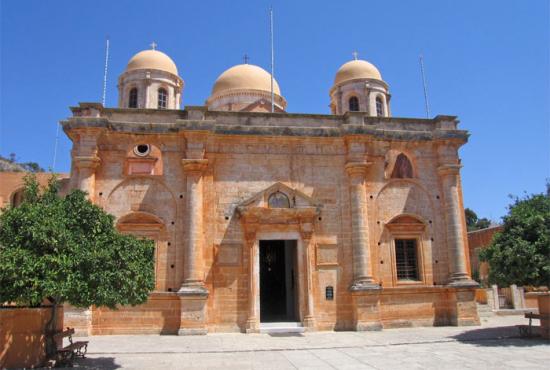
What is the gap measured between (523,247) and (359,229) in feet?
18.7

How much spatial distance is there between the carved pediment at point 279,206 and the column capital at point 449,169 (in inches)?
213

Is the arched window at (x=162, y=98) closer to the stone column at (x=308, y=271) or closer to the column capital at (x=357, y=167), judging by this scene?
the column capital at (x=357, y=167)

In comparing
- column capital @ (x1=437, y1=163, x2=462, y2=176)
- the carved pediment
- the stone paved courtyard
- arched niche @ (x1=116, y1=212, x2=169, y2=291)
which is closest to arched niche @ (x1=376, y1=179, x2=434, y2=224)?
column capital @ (x1=437, y1=163, x2=462, y2=176)

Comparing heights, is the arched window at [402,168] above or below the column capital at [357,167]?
above

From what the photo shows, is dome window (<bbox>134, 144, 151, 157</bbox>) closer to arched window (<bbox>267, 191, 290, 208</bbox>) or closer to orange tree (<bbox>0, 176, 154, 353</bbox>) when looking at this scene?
arched window (<bbox>267, 191, 290, 208</bbox>)

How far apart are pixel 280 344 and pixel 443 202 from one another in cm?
936

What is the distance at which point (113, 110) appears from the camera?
57.8 ft

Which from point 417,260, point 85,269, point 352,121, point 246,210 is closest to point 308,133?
point 352,121

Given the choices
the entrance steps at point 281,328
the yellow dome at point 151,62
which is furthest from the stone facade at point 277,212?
the yellow dome at point 151,62

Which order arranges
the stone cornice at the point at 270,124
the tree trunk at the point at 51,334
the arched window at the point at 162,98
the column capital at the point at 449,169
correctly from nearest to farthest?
1. the tree trunk at the point at 51,334
2. the stone cornice at the point at 270,124
3. the column capital at the point at 449,169
4. the arched window at the point at 162,98

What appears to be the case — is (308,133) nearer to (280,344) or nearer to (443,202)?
(443,202)

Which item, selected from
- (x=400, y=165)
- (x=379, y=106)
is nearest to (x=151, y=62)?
(x=379, y=106)

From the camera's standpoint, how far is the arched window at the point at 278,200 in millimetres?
17625

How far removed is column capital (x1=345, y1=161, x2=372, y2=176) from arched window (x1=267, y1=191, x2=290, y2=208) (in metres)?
2.77
